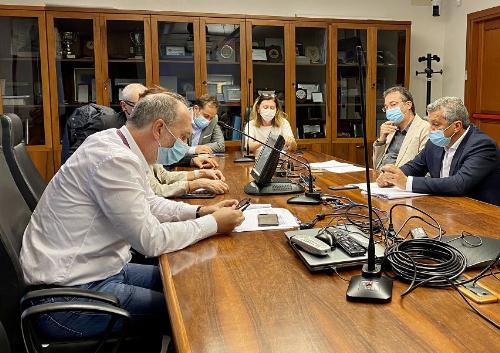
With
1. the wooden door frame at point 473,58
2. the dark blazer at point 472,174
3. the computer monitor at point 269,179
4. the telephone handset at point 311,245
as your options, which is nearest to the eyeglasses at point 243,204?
the computer monitor at point 269,179

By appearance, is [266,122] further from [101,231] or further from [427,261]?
[427,261]

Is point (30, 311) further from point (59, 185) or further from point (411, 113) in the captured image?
point (411, 113)

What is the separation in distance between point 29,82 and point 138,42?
101cm

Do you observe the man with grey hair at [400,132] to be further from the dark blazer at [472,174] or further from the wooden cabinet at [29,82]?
the wooden cabinet at [29,82]

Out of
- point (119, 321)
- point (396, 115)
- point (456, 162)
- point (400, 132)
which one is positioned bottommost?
point (119, 321)

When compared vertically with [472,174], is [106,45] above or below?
above

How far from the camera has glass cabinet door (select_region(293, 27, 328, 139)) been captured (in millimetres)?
4719

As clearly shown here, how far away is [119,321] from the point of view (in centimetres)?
141

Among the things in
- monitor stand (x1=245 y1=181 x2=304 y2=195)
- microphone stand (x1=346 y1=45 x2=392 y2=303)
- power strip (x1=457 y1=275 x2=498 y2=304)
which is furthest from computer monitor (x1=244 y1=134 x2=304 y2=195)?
power strip (x1=457 y1=275 x2=498 y2=304)

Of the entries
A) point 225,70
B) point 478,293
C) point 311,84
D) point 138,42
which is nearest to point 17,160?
point 478,293

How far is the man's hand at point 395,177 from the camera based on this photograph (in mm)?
2223

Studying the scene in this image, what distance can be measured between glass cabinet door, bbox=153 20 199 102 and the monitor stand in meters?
2.35

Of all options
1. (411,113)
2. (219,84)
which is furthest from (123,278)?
(219,84)

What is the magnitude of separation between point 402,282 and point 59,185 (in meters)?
1.03
